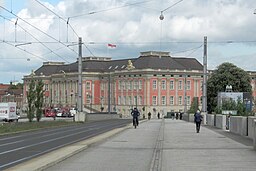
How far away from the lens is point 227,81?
109875 millimetres

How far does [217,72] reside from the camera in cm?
11356

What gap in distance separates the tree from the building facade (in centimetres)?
3501

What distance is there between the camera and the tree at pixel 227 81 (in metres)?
110

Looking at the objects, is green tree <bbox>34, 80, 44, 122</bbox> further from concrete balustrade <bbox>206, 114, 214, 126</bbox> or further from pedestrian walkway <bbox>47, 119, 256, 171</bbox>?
pedestrian walkway <bbox>47, 119, 256, 171</bbox>

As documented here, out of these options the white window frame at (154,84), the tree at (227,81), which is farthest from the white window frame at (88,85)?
the tree at (227,81)

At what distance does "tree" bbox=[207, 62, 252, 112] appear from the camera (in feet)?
360

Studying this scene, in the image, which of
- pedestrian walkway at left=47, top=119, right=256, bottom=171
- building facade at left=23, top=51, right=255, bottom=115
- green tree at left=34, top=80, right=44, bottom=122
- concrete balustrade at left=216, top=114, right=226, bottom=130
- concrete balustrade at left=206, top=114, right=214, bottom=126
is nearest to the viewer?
pedestrian walkway at left=47, top=119, right=256, bottom=171

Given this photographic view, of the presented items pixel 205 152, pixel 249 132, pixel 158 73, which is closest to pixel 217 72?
pixel 158 73

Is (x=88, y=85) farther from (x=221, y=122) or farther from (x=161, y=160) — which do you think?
(x=161, y=160)

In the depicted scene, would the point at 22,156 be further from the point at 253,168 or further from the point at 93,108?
the point at 93,108

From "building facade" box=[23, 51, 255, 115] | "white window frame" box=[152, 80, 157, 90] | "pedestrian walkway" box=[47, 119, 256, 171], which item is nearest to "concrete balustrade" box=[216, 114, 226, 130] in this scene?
"pedestrian walkway" box=[47, 119, 256, 171]

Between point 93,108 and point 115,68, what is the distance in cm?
1366

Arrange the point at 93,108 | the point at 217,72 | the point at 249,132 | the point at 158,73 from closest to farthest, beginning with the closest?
the point at 249,132 → the point at 217,72 → the point at 158,73 → the point at 93,108

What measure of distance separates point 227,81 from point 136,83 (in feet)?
165
